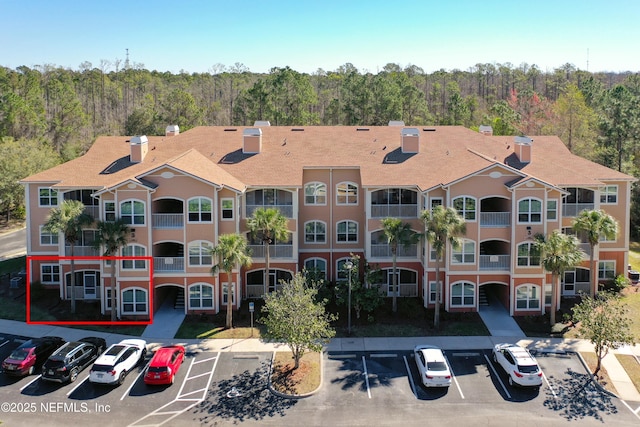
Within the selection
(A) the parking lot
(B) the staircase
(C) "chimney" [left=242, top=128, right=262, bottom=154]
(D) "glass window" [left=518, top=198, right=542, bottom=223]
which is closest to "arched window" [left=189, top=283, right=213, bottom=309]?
(B) the staircase

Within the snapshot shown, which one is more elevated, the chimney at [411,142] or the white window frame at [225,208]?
the chimney at [411,142]

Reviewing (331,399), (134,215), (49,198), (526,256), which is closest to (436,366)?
(331,399)

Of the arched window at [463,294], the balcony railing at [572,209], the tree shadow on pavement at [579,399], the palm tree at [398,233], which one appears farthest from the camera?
the balcony railing at [572,209]

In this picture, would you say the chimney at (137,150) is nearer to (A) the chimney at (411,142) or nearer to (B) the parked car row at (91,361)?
(B) the parked car row at (91,361)

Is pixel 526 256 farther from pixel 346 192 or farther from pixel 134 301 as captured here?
pixel 134 301

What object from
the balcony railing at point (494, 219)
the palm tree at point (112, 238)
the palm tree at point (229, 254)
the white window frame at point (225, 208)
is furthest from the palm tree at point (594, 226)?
the palm tree at point (112, 238)

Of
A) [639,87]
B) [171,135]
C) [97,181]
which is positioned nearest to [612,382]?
[97,181]

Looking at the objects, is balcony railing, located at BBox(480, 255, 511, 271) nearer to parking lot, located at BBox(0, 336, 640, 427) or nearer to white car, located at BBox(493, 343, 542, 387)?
parking lot, located at BBox(0, 336, 640, 427)

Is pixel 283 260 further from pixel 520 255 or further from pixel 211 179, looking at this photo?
pixel 520 255
